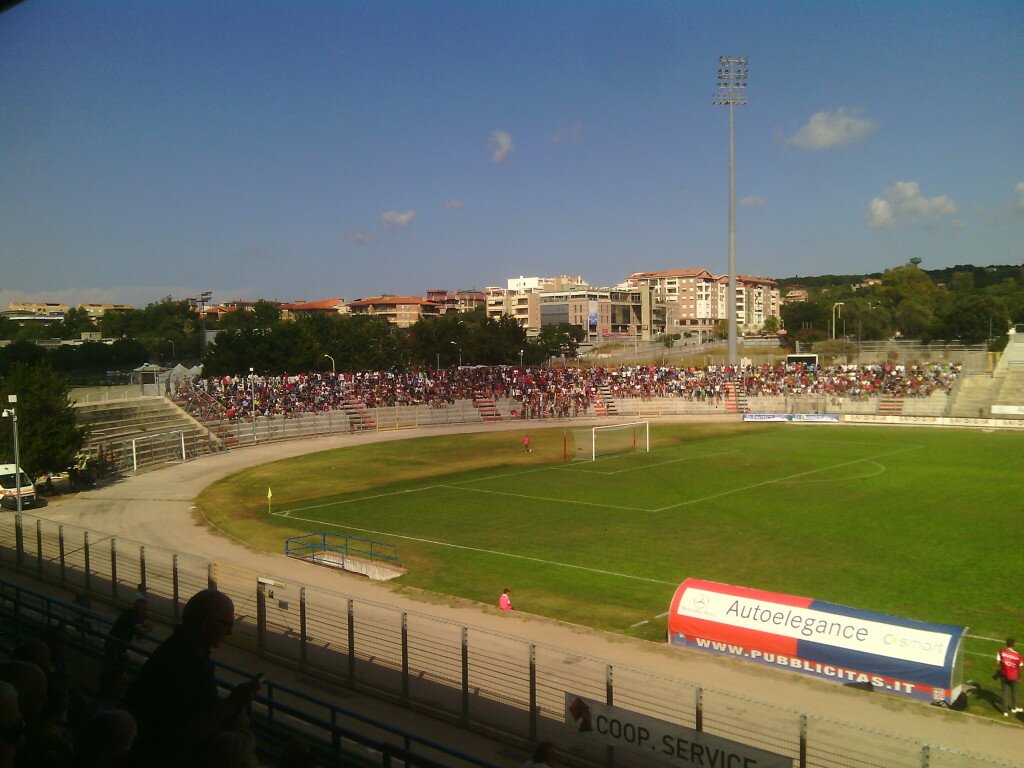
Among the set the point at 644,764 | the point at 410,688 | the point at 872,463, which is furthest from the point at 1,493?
the point at 872,463

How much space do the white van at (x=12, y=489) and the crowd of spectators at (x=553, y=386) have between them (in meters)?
26.9

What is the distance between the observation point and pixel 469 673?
46.1ft

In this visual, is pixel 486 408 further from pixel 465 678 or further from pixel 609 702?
pixel 609 702

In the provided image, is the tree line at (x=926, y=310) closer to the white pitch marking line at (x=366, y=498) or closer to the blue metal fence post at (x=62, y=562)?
the white pitch marking line at (x=366, y=498)

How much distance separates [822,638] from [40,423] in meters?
34.5

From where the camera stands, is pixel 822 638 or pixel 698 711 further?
pixel 822 638

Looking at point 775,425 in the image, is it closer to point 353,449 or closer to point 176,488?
point 353,449

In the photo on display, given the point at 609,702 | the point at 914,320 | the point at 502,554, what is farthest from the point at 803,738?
the point at 914,320

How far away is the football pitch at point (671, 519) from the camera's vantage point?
71.7 ft

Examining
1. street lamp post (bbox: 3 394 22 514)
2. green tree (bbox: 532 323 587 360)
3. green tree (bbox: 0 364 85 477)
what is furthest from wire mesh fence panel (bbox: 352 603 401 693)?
green tree (bbox: 532 323 587 360)

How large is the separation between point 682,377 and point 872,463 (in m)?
36.3

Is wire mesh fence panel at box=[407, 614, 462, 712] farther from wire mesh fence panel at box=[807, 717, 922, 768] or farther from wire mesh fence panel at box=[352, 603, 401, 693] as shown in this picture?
wire mesh fence panel at box=[807, 717, 922, 768]

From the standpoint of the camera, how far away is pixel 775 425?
2630 inches

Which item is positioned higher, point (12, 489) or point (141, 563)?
point (141, 563)
